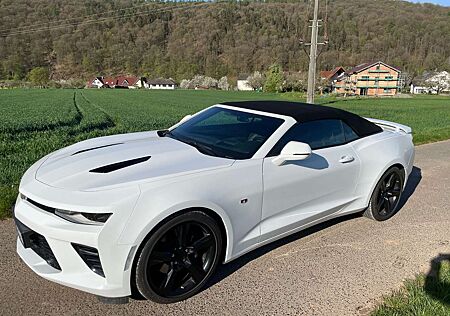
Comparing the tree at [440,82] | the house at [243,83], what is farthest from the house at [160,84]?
the tree at [440,82]

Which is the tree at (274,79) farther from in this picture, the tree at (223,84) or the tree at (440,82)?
the tree at (440,82)

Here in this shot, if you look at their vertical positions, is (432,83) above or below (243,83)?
above

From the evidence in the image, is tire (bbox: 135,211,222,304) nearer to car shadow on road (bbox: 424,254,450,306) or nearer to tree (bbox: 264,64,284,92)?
car shadow on road (bbox: 424,254,450,306)

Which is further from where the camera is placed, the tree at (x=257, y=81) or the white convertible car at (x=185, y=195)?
the tree at (x=257, y=81)

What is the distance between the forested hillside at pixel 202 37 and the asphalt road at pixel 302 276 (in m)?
83.5

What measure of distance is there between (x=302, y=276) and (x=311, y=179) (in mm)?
876

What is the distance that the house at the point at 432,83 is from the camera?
8638 centimetres

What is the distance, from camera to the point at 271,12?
99250 millimetres

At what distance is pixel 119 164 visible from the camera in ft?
8.82

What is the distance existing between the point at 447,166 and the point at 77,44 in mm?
125456

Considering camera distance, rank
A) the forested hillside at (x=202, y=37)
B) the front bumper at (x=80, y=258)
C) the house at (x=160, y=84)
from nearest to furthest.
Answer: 1. the front bumper at (x=80, y=258)
2. the forested hillside at (x=202, y=37)
3. the house at (x=160, y=84)

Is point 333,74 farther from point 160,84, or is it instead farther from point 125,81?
point 125,81

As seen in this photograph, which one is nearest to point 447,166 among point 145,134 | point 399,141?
point 399,141

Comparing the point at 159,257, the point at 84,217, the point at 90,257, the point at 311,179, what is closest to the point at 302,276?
the point at 311,179
